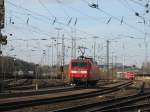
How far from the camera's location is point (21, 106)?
22.8 metres

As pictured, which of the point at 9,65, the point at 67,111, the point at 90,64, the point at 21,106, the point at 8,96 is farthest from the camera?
the point at 9,65

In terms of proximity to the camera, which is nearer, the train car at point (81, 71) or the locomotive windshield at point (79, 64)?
the train car at point (81, 71)

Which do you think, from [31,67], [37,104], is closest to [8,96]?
[37,104]

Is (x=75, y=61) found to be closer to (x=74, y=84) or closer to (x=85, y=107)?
(x=74, y=84)

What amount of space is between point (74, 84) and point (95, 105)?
28.7 metres

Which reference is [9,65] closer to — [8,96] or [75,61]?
[75,61]

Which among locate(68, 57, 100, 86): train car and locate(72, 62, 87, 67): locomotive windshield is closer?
locate(68, 57, 100, 86): train car

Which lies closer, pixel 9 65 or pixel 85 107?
pixel 85 107

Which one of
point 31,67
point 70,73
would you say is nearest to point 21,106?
point 70,73

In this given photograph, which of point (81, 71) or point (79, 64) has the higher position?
point (79, 64)

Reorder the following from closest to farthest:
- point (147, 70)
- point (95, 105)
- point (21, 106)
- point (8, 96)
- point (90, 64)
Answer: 1. point (21, 106)
2. point (95, 105)
3. point (8, 96)
4. point (90, 64)
5. point (147, 70)

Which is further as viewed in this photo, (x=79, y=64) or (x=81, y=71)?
(x=79, y=64)

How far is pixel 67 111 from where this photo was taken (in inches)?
795

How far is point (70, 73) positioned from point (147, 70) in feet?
381
